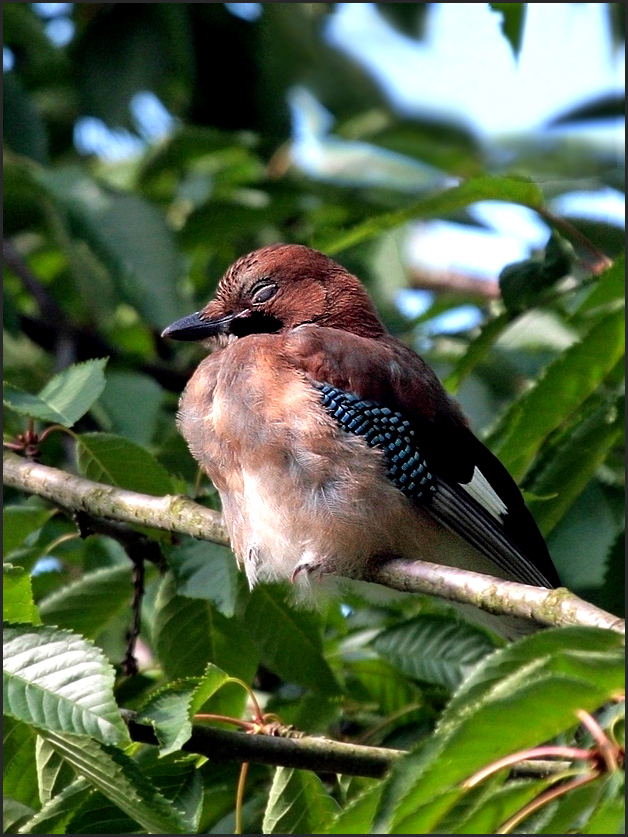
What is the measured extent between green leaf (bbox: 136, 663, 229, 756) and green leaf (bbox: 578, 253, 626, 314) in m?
1.85

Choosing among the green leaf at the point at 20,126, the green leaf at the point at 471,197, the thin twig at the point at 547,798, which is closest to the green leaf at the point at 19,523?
the green leaf at the point at 471,197

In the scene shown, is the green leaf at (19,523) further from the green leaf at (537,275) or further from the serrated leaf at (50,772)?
the green leaf at (537,275)

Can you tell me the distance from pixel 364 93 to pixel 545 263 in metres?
3.32

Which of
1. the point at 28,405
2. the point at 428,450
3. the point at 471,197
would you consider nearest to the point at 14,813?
the point at 28,405

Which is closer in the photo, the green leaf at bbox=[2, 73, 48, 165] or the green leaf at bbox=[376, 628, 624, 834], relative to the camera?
the green leaf at bbox=[376, 628, 624, 834]

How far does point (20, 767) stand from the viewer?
3.27m

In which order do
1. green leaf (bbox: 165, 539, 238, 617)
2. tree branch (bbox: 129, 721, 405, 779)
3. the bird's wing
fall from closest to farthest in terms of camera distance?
tree branch (bbox: 129, 721, 405, 779)
green leaf (bbox: 165, 539, 238, 617)
the bird's wing

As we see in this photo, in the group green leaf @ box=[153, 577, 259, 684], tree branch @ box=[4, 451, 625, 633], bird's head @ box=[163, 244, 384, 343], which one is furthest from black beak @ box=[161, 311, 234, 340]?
green leaf @ box=[153, 577, 259, 684]

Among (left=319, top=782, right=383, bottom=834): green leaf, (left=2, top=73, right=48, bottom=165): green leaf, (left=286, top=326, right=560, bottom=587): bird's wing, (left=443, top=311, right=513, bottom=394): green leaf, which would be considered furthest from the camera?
(left=2, top=73, right=48, bottom=165): green leaf

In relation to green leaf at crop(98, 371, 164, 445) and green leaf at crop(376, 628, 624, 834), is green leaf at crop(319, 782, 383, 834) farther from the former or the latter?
green leaf at crop(98, 371, 164, 445)

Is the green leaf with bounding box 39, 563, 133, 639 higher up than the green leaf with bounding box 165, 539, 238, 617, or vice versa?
the green leaf with bounding box 165, 539, 238, 617

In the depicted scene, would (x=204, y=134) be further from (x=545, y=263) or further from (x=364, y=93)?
(x=545, y=263)

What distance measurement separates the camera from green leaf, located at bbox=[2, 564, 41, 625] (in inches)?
120

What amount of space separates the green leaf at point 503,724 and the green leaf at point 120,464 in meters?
1.76
